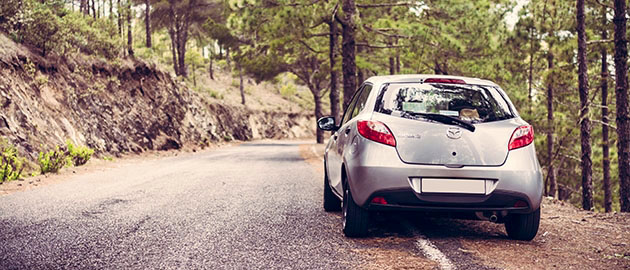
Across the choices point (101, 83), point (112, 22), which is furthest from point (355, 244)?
point (112, 22)

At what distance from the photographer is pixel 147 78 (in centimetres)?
2483

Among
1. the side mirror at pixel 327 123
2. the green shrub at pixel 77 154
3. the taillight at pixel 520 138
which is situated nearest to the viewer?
the taillight at pixel 520 138

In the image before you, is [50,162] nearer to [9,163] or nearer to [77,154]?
[9,163]

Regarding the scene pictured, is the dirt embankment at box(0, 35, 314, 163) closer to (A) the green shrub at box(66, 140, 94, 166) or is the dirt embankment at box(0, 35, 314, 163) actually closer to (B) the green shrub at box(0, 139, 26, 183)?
(A) the green shrub at box(66, 140, 94, 166)

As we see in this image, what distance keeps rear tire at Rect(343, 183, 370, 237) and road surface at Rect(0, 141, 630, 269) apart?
0.09 m

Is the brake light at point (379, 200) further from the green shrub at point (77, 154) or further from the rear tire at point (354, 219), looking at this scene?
the green shrub at point (77, 154)

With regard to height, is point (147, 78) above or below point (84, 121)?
above

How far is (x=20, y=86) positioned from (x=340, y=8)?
34.3ft

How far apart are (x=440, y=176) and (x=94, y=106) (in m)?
17.6

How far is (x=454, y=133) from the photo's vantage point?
4758mm

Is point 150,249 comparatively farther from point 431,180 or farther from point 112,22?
point 112,22

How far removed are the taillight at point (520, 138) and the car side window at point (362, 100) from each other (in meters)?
1.52

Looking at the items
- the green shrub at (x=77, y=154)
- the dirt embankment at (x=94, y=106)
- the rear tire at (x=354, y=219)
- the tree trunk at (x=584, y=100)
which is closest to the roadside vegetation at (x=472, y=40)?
the tree trunk at (x=584, y=100)

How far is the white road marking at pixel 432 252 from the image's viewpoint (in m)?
4.19
